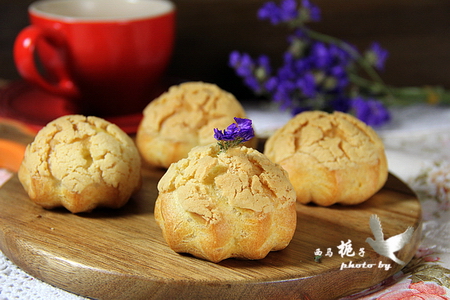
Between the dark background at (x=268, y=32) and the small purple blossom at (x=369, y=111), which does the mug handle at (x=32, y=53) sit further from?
the small purple blossom at (x=369, y=111)

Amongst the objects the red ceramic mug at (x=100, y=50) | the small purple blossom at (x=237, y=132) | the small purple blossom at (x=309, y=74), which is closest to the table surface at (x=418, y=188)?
the small purple blossom at (x=309, y=74)

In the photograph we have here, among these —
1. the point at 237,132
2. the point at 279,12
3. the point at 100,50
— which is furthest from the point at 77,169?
the point at 279,12

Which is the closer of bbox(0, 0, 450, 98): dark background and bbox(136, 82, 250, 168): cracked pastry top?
bbox(136, 82, 250, 168): cracked pastry top

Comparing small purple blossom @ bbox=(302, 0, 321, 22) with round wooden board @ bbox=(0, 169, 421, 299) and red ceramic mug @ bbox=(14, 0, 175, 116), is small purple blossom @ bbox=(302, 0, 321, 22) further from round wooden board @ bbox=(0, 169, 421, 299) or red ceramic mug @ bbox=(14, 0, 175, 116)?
round wooden board @ bbox=(0, 169, 421, 299)

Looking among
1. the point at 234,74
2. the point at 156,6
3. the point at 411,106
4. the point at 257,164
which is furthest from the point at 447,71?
the point at 257,164

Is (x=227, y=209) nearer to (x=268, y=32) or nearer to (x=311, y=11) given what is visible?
(x=311, y=11)

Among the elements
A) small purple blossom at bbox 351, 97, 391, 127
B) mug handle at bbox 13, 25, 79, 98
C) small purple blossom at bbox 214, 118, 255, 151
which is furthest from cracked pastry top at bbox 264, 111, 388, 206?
mug handle at bbox 13, 25, 79, 98

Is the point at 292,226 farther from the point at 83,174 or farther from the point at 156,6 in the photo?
the point at 156,6
